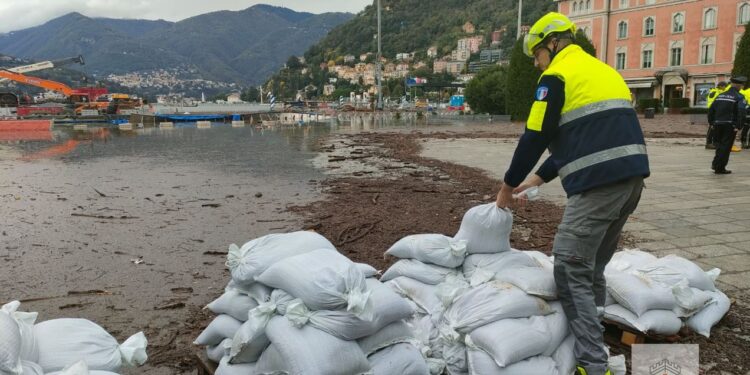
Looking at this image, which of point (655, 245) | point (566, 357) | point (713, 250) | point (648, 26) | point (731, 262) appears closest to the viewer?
point (566, 357)

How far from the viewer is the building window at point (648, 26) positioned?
1880 inches

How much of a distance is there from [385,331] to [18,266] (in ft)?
13.0

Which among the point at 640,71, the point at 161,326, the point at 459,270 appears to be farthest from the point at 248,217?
the point at 640,71

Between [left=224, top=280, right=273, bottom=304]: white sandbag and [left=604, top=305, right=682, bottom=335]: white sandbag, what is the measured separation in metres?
1.93

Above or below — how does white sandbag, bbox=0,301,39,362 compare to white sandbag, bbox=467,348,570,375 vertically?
above

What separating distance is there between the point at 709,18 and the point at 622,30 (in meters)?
7.57

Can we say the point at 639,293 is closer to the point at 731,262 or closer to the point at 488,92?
the point at 731,262

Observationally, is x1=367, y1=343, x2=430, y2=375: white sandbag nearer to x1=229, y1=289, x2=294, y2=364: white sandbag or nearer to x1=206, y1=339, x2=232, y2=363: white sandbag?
x1=229, y1=289, x2=294, y2=364: white sandbag

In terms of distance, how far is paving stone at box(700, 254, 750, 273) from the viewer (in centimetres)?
416

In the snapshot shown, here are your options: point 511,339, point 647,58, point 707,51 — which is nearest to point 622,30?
point 647,58

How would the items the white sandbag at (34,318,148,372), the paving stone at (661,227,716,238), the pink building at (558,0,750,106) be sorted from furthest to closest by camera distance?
1. the pink building at (558,0,750,106)
2. the paving stone at (661,227,716,238)
3. the white sandbag at (34,318,148,372)

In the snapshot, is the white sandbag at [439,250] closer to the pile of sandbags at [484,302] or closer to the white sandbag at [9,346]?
the pile of sandbags at [484,302]

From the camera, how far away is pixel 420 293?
9.99 feet

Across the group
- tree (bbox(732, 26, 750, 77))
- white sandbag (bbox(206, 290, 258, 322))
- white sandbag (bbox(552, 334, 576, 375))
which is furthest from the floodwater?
tree (bbox(732, 26, 750, 77))
